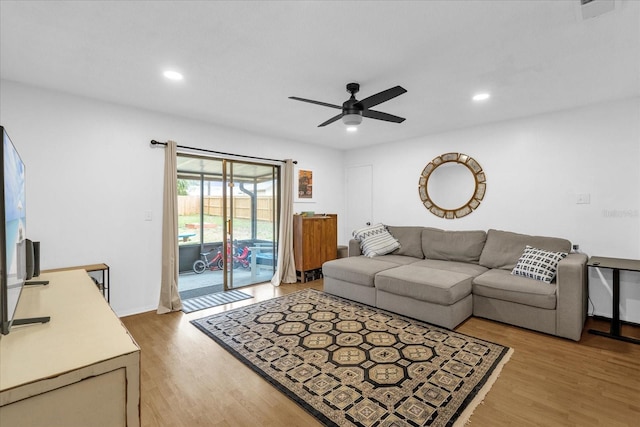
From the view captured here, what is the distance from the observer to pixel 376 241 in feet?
16.2

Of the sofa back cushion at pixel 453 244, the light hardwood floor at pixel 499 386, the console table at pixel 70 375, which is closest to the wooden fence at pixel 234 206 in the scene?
the light hardwood floor at pixel 499 386

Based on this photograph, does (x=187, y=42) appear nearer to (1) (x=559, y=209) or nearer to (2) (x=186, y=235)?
(2) (x=186, y=235)

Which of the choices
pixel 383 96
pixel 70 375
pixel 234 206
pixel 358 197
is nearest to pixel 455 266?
pixel 358 197

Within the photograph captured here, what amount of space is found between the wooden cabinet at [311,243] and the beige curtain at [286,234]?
0.11 metres

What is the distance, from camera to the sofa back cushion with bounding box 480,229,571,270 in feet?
11.9

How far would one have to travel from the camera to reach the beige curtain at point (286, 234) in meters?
5.11

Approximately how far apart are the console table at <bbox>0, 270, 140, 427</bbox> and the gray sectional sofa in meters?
2.92

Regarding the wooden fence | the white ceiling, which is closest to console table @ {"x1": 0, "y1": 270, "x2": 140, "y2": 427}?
the white ceiling

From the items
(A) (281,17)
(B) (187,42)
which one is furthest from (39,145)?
(A) (281,17)

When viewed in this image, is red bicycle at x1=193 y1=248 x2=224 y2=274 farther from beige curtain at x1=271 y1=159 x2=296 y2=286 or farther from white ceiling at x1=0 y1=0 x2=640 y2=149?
white ceiling at x1=0 y1=0 x2=640 y2=149

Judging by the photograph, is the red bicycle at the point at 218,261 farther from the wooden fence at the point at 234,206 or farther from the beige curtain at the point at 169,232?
the beige curtain at the point at 169,232

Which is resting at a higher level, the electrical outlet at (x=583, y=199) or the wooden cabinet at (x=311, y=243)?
the electrical outlet at (x=583, y=199)

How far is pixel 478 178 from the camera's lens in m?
4.45

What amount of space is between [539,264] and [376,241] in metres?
2.21
